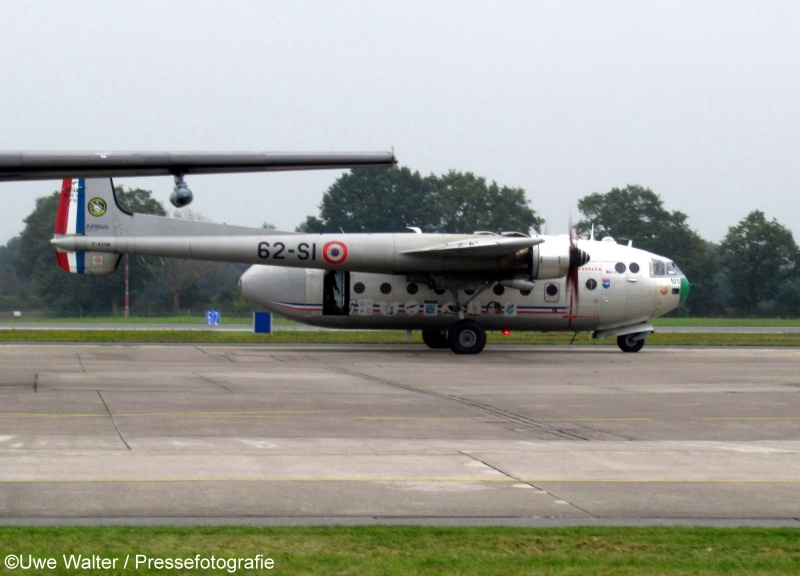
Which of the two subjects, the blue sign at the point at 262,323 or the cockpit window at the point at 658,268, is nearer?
the cockpit window at the point at 658,268

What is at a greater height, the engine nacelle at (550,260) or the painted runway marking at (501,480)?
the engine nacelle at (550,260)

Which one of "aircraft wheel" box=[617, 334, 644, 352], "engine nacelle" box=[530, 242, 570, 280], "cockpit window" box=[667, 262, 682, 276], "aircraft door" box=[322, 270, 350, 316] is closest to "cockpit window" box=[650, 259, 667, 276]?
"cockpit window" box=[667, 262, 682, 276]

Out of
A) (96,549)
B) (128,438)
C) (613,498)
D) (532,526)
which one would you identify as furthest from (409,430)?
(96,549)

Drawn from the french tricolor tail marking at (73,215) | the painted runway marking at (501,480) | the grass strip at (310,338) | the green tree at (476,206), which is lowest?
the painted runway marking at (501,480)

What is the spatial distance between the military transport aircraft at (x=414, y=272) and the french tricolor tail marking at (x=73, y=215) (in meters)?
0.03

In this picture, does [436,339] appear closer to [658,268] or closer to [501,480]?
[658,268]

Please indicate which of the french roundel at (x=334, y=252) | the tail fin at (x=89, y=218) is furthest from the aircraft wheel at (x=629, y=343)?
the tail fin at (x=89, y=218)

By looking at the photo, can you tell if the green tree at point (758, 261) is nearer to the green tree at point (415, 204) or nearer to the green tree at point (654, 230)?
the green tree at point (654, 230)

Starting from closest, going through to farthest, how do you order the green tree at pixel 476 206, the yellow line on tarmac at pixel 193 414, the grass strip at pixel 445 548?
the grass strip at pixel 445 548
the yellow line on tarmac at pixel 193 414
the green tree at pixel 476 206

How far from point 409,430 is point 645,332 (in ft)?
66.5

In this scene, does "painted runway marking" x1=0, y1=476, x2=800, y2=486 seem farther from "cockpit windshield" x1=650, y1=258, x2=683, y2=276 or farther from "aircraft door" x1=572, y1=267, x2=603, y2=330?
"cockpit windshield" x1=650, y1=258, x2=683, y2=276

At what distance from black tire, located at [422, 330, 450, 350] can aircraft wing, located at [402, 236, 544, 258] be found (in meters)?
4.65

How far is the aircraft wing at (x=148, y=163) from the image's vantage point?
440 inches

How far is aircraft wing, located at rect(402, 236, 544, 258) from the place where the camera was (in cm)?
2736
